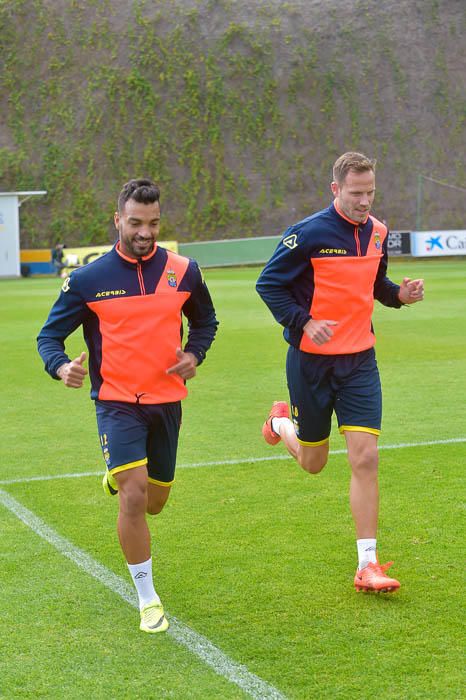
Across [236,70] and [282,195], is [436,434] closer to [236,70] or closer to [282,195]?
[282,195]

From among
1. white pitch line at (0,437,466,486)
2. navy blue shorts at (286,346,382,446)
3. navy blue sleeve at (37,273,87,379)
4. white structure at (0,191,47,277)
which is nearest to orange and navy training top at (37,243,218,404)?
navy blue sleeve at (37,273,87,379)

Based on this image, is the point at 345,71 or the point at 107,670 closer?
the point at 107,670

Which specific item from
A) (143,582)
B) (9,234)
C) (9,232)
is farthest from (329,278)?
(9,232)

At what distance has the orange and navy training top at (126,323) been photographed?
5234 mm

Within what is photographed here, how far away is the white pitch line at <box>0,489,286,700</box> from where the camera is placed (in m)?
4.34

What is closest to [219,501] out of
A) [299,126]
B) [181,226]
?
[181,226]

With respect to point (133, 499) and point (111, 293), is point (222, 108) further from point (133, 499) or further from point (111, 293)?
point (133, 499)

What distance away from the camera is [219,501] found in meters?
7.58

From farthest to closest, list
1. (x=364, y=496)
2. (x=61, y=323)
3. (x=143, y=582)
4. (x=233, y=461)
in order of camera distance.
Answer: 1. (x=233, y=461)
2. (x=364, y=496)
3. (x=61, y=323)
4. (x=143, y=582)

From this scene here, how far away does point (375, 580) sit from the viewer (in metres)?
5.38

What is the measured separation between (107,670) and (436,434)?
19.2 feet

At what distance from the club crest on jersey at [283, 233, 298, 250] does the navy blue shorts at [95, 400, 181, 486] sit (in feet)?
4.19

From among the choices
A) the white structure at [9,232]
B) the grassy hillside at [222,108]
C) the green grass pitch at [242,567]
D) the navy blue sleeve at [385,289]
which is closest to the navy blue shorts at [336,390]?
the navy blue sleeve at [385,289]

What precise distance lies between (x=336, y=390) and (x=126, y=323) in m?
1.44
